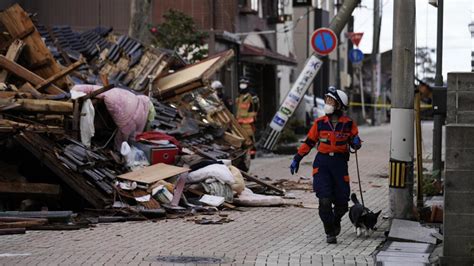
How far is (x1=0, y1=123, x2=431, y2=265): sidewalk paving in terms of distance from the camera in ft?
31.7

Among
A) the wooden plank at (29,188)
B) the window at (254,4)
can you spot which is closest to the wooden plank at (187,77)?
the wooden plank at (29,188)

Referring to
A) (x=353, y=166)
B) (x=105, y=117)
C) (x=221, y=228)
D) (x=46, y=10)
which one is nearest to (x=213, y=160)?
(x=105, y=117)

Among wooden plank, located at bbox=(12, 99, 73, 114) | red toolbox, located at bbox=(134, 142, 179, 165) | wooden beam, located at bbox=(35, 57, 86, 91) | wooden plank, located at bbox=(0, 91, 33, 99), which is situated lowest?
red toolbox, located at bbox=(134, 142, 179, 165)

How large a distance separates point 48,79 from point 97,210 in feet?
10.9

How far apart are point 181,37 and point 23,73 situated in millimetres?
11164

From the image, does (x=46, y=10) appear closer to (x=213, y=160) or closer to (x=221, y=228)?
(x=213, y=160)

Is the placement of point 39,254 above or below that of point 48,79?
below

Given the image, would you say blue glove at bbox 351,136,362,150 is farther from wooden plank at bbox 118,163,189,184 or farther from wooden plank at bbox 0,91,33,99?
wooden plank at bbox 0,91,33,99

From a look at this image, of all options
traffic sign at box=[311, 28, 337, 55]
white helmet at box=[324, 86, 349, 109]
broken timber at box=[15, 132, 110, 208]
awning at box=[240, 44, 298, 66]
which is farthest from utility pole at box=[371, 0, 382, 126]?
white helmet at box=[324, 86, 349, 109]

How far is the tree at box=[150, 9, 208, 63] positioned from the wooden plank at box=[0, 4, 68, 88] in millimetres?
9748

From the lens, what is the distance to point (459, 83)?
9.91m

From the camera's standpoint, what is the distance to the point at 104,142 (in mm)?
15016

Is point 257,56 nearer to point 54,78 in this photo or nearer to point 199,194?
point 54,78

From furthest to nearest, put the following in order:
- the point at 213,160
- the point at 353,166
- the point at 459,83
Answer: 1. the point at 353,166
2. the point at 213,160
3. the point at 459,83
